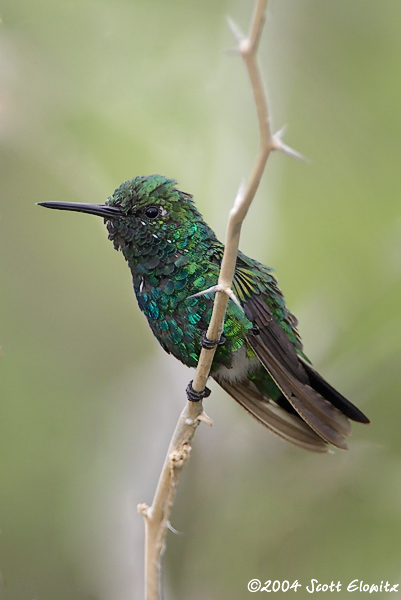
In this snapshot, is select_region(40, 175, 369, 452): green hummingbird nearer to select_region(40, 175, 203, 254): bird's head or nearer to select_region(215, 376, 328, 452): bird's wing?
select_region(40, 175, 203, 254): bird's head

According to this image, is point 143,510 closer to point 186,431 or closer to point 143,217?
point 186,431

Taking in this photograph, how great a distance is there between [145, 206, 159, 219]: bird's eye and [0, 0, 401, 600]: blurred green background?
5.42 feet

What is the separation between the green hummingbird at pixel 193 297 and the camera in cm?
219

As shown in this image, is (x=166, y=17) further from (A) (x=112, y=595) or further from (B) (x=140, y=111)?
(A) (x=112, y=595)

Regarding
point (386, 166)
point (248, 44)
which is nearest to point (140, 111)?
point (386, 166)

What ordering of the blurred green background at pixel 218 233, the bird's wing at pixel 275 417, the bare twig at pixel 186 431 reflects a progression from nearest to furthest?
the bare twig at pixel 186 431 < the bird's wing at pixel 275 417 < the blurred green background at pixel 218 233

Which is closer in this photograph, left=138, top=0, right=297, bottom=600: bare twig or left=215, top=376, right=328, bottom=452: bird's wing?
left=138, top=0, right=297, bottom=600: bare twig

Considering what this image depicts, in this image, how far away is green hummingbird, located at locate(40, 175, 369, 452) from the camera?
2191 mm

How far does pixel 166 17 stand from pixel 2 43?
1.04 metres

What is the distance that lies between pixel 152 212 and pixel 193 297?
348mm

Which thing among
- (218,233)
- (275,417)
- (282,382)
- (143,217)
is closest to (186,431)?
(282,382)

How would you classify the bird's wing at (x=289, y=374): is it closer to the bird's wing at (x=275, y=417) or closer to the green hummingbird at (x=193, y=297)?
the green hummingbird at (x=193, y=297)

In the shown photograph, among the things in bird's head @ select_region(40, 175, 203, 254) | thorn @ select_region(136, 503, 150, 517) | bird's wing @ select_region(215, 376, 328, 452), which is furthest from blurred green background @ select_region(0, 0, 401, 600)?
thorn @ select_region(136, 503, 150, 517)

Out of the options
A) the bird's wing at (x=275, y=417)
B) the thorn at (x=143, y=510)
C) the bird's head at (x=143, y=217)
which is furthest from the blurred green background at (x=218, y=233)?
Result: the thorn at (x=143, y=510)
